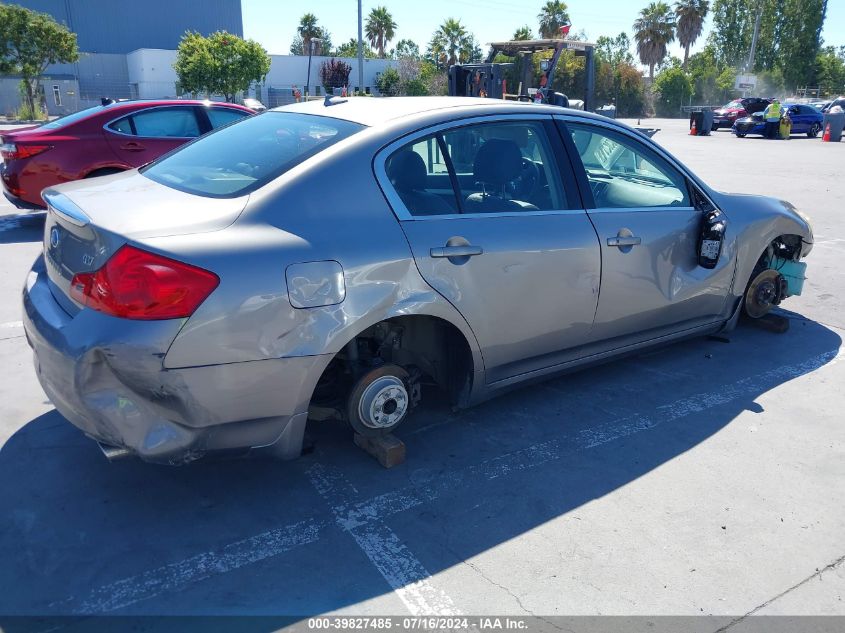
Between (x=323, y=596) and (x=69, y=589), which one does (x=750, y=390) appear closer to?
(x=323, y=596)

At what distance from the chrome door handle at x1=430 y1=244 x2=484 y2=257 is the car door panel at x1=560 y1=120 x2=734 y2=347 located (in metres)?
0.86

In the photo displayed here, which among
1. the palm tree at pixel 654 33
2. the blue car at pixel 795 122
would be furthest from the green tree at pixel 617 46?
the blue car at pixel 795 122

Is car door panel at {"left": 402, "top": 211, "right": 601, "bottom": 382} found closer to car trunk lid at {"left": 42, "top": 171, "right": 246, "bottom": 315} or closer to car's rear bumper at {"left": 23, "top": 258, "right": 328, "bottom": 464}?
car's rear bumper at {"left": 23, "top": 258, "right": 328, "bottom": 464}

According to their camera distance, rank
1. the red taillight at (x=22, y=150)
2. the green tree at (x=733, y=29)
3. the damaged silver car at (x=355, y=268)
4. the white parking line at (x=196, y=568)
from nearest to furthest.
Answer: the white parking line at (x=196, y=568) → the damaged silver car at (x=355, y=268) → the red taillight at (x=22, y=150) → the green tree at (x=733, y=29)

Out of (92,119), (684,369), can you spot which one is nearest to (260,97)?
(92,119)

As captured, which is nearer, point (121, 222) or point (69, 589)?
point (69, 589)

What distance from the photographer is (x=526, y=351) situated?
11.8 feet

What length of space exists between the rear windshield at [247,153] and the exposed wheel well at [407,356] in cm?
83

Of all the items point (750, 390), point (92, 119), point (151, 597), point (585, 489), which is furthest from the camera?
point (92, 119)

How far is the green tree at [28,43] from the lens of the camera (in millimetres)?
31406

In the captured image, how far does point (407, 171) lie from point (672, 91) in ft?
198

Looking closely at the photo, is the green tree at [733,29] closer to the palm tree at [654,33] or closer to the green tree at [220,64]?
the palm tree at [654,33]

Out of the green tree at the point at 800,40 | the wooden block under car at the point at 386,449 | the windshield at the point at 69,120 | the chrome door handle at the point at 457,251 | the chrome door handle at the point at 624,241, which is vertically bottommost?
the wooden block under car at the point at 386,449

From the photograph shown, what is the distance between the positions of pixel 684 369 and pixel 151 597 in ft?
11.4
